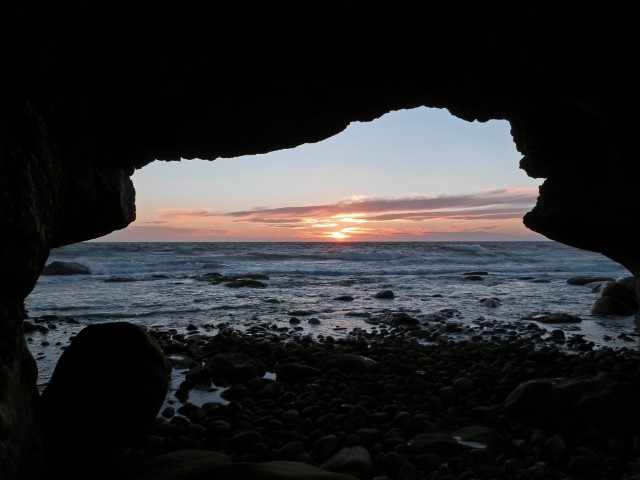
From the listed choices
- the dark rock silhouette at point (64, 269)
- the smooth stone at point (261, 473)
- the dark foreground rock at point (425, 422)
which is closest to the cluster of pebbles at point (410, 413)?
the dark foreground rock at point (425, 422)

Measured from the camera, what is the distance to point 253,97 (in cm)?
523

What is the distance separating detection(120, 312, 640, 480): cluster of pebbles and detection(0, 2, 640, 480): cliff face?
1.61m

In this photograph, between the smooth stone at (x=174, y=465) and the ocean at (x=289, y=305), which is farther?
the ocean at (x=289, y=305)

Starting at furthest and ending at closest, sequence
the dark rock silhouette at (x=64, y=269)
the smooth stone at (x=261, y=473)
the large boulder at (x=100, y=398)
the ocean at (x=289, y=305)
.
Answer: the dark rock silhouette at (x=64, y=269)
the ocean at (x=289, y=305)
the large boulder at (x=100, y=398)
the smooth stone at (x=261, y=473)

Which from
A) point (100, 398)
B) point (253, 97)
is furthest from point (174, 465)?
point (253, 97)

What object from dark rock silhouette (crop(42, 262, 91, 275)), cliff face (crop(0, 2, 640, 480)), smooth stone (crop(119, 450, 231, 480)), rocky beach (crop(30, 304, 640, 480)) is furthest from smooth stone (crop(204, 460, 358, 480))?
dark rock silhouette (crop(42, 262, 91, 275))

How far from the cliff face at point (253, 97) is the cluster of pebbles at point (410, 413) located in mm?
1607

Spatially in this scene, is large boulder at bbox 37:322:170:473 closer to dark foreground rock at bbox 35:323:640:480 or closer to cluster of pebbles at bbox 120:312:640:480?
dark foreground rock at bbox 35:323:640:480

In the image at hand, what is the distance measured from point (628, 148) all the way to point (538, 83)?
1.28m

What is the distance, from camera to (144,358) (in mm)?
4230

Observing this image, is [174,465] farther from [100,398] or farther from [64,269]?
[64,269]

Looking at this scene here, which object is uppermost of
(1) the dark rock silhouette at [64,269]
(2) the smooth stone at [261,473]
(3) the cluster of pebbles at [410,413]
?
(2) the smooth stone at [261,473]

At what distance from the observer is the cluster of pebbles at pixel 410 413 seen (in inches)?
134

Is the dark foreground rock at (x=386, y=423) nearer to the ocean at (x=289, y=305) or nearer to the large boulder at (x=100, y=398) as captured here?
the large boulder at (x=100, y=398)
